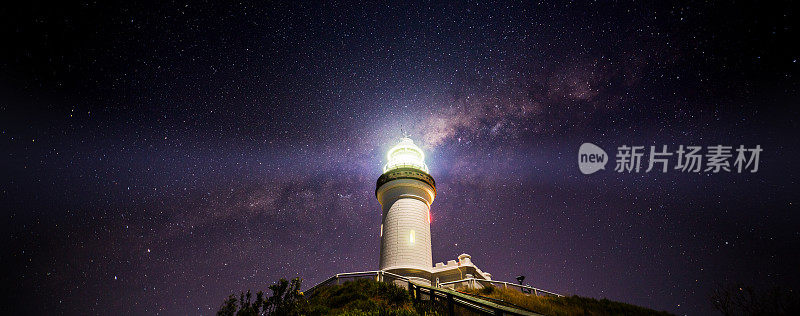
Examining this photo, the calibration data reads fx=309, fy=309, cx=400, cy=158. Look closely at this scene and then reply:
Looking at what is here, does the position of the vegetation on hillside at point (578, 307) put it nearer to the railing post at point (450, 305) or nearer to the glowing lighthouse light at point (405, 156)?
the railing post at point (450, 305)

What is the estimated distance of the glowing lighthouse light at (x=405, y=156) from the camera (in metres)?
24.4

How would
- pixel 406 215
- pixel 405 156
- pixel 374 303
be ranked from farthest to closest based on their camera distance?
1. pixel 405 156
2. pixel 406 215
3. pixel 374 303

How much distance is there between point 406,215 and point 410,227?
870 millimetres

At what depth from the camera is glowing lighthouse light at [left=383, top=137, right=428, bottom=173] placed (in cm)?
2440

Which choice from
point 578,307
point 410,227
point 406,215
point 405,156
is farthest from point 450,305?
point 405,156

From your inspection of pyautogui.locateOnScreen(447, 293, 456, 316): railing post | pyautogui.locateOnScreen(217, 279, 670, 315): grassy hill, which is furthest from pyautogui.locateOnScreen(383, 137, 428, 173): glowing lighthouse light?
pyautogui.locateOnScreen(447, 293, 456, 316): railing post

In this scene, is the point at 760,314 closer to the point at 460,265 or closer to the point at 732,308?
the point at 732,308

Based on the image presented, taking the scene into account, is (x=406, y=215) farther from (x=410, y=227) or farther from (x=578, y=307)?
(x=578, y=307)

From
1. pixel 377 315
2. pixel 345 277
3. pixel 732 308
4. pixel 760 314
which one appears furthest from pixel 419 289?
pixel 732 308

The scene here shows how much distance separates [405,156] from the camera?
24969 mm

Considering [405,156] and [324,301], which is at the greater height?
[405,156]

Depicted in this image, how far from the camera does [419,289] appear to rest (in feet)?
32.9

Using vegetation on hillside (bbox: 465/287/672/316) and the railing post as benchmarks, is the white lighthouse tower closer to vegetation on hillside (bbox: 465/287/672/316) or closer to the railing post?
vegetation on hillside (bbox: 465/287/672/316)

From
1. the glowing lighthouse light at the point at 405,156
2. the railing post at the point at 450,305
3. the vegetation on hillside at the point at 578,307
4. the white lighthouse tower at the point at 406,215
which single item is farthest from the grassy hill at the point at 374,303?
the glowing lighthouse light at the point at 405,156
